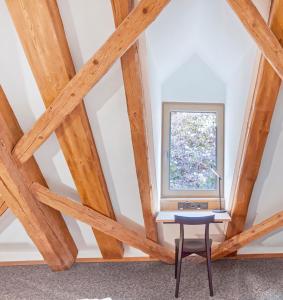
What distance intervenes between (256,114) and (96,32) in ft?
4.60

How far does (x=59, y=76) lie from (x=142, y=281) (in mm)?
2286

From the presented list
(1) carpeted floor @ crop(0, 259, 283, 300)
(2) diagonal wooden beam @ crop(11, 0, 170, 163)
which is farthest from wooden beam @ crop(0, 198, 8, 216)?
(1) carpeted floor @ crop(0, 259, 283, 300)

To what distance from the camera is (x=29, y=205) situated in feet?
7.98

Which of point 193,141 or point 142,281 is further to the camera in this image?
point 193,141

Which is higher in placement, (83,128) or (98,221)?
(83,128)

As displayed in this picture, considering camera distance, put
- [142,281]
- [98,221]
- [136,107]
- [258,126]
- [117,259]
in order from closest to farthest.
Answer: [136,107] → [258,126] → [98,221] → [142,281] → [117,259]

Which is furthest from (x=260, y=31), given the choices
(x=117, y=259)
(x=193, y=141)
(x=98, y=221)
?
(x=117, y=259)

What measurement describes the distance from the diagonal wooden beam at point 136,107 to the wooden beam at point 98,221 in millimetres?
322

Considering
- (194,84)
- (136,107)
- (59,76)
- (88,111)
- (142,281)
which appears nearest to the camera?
(59,76)

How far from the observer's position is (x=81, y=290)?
9.48 feet

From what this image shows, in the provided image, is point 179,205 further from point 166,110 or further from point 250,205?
point 166,110

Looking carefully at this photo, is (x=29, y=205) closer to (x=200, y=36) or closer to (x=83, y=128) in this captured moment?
(x=83, y=128)

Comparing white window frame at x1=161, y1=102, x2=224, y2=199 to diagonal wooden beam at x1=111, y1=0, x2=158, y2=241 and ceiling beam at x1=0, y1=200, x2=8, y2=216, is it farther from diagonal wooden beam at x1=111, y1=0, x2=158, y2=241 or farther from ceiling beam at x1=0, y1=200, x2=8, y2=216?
ceiling beam at x1=0, y1=200, x2=8, y2=216

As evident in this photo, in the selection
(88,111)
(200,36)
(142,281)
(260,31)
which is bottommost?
(142,281)
